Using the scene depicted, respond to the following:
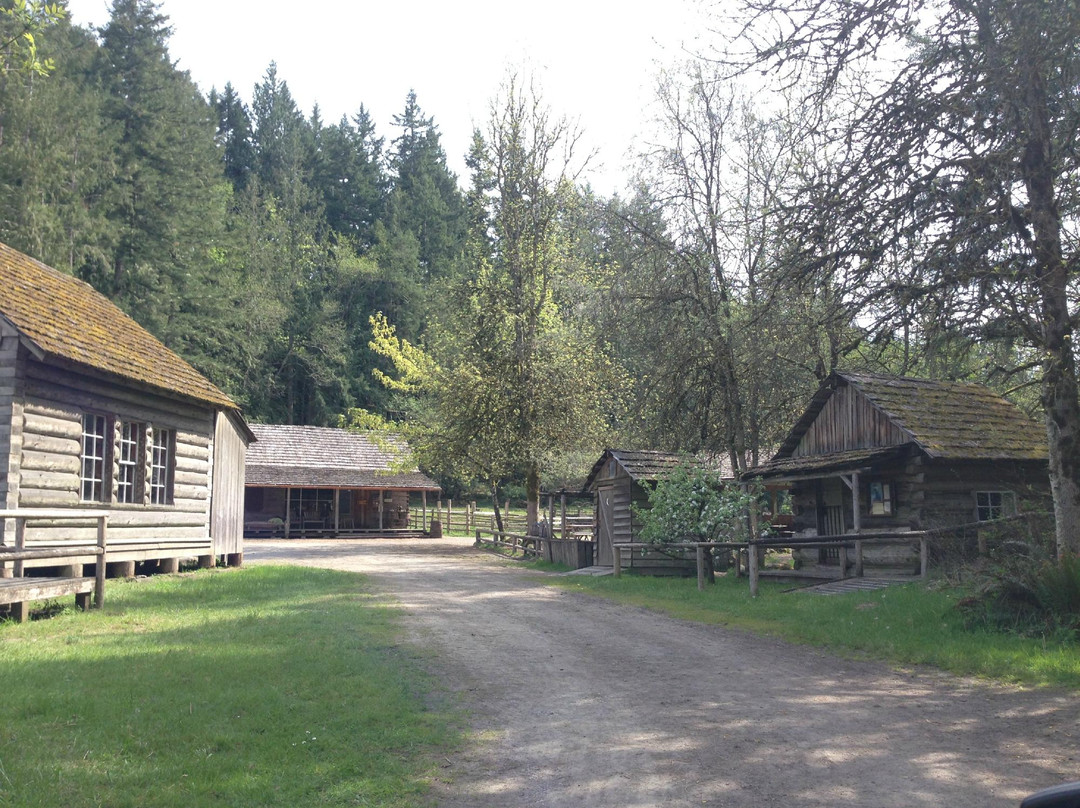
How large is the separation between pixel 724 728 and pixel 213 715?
3.93m

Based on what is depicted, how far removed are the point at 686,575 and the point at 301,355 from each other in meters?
44.8

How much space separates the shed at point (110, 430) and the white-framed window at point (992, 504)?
16.9 metres

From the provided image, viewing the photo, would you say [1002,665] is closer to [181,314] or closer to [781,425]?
[781,425]

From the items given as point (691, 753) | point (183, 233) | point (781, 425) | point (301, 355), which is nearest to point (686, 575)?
point (781, 425)

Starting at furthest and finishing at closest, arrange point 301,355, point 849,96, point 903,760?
point 301,355 < point 849,96 < point 903,760

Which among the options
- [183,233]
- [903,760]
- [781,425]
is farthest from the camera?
[183,233]

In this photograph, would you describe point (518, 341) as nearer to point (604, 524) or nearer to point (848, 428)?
point (604, 524)

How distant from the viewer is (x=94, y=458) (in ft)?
54.7

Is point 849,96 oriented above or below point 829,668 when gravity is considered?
above

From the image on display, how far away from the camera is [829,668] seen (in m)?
9.72

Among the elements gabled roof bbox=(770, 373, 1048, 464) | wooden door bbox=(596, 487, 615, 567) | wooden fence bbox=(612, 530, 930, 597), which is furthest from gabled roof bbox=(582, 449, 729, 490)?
gabled roof bbox=(770, 373, 1048, 464)

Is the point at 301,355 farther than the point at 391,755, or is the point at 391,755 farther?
the point at 301,355

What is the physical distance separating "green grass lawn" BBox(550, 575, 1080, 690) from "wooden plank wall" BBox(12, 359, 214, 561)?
30.4 feet

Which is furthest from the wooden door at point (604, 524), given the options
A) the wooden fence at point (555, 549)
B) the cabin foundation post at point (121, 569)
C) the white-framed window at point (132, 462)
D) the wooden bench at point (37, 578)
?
the wooden bench at point (37, 578)
